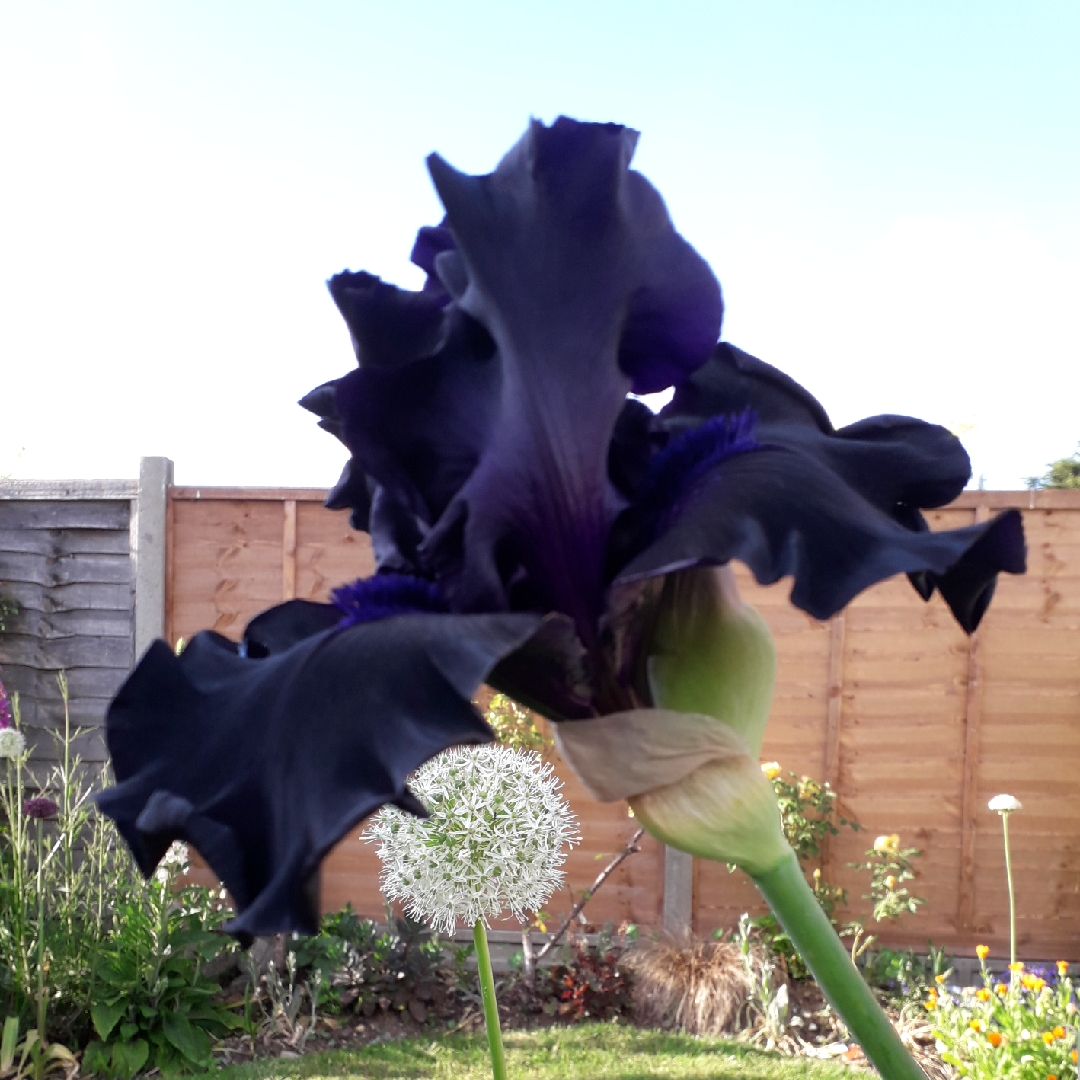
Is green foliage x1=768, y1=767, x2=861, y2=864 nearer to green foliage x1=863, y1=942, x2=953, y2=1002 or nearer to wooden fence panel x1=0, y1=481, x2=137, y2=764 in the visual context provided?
green foliage x1=863, y1=942, x2=953, y2=1002

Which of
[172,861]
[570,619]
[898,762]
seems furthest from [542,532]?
[898,762]

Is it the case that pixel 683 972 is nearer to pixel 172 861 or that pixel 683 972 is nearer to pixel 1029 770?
pixel 1029 770

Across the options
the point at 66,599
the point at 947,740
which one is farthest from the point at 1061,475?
the point at 66,599

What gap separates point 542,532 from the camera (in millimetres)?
558

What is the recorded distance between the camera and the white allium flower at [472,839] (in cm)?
143

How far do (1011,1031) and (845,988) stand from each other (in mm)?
3596

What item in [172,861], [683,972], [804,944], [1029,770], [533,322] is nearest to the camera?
[804,944]

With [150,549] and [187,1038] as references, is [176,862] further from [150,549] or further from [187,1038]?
[150,549]

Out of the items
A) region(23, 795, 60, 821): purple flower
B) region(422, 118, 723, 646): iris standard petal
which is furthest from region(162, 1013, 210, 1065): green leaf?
region(422, 118, 723, 646): iris standard petal

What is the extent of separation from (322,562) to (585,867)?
2.10 meters

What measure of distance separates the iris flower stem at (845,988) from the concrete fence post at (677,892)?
4.40 metres

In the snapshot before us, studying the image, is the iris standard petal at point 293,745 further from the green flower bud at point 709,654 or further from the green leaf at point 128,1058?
the green leaf at point 128,1058

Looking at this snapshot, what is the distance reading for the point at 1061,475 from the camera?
1332 centimetres

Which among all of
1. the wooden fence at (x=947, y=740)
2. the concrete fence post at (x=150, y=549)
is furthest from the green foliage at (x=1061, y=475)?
the concrete fence post at (x=150, y=549)
